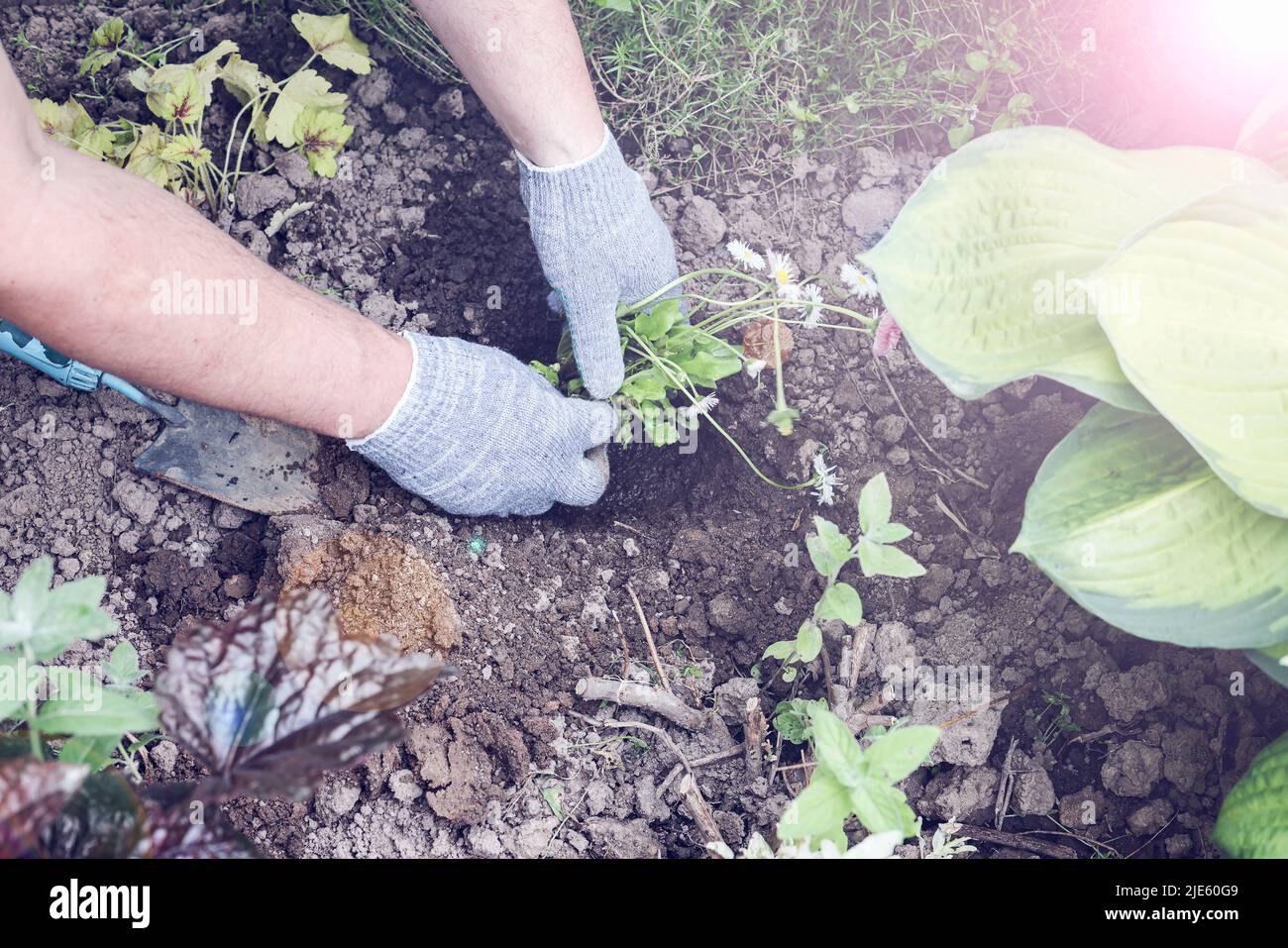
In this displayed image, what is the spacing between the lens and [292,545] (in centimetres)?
163

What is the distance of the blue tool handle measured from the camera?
170 centimetres

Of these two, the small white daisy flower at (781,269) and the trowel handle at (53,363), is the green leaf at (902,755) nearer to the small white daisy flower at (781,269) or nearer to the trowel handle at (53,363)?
the small white daisy flower at (781,269)

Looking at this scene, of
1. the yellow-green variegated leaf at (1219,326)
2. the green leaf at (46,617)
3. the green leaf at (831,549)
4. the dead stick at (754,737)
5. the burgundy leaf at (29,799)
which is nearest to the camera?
the burgundy leaf at (29,799)

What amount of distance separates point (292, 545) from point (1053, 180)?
4.58ft

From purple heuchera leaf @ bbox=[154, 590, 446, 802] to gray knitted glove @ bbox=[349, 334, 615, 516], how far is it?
92 cm

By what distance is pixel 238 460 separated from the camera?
1733mm

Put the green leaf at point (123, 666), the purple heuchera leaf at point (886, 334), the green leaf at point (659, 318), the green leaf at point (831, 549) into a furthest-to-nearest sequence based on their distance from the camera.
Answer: the green leaf at point (659, 318) < the purple heuchera leaf at point (886, 334) < the green leaf at point (831, 549) < the green leaf at point (123, 666)

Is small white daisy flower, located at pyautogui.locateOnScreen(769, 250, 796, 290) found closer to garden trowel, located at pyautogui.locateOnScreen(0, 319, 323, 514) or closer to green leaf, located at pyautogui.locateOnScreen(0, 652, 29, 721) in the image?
garden trowel, located at pyautogui.locateOnScreen(0, 319, 323, 514)

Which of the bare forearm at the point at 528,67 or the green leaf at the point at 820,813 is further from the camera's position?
the bare forearm at the point at 528,67

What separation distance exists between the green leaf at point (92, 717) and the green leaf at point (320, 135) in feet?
4.47

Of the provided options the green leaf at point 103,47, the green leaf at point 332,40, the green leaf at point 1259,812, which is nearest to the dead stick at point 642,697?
the green leaf at point 1259,812

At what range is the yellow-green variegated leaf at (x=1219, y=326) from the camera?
121 cm

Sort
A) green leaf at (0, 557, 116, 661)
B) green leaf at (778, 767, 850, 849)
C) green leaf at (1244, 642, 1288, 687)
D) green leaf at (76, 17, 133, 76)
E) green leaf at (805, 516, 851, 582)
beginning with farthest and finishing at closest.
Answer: green leaf at (76, 17, 133, 76)
green leaf at (805, 516, 851, 582)
green leaf at (1244, 642, 1288, 687)
green leaf at (778, 767, 850, 849)
green leaf at (0, 557, 116, 661)

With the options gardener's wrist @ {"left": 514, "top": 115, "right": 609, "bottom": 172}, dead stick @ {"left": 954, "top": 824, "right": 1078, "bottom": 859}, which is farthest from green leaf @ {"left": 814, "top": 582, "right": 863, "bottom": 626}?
gardener's wrist @ {"left": 514, "top": 115, "right": 609, "bottom": 172}
